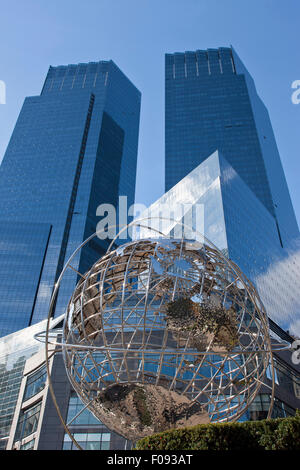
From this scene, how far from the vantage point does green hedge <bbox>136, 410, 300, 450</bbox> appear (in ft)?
26.0

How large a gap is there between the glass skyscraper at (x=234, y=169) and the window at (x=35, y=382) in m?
28.4

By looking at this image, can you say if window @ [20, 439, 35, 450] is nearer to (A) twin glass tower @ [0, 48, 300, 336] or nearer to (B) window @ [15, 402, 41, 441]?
(B) window @ [15, 402, 41, 441]

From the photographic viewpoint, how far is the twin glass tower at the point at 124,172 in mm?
62188

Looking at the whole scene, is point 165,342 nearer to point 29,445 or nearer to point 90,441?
point 90,441

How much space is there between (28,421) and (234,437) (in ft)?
70.5

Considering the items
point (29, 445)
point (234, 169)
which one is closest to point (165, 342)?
point (29, 445)

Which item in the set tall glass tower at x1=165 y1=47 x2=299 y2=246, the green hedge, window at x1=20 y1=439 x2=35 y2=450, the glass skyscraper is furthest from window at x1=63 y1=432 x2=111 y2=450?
tall glass tower at x1=165 y1=47 x2=299 y2=246

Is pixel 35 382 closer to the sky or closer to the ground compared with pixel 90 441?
closer to the sky

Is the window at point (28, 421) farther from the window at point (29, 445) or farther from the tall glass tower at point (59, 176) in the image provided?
the tall glass tower at point (59, 176)

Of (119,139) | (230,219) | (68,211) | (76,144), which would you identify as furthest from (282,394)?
(119,139)

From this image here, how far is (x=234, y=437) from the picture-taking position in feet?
26.8
